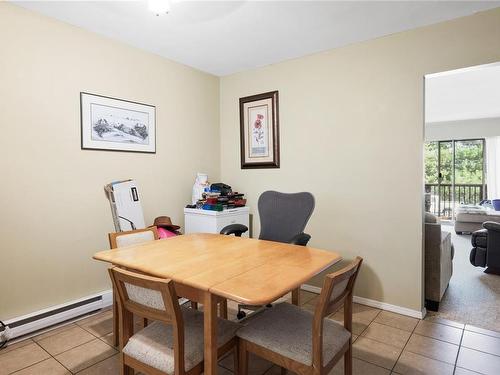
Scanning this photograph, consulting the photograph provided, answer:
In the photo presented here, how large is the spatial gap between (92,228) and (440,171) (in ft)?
26.7

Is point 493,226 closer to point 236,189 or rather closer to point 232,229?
point 236,189

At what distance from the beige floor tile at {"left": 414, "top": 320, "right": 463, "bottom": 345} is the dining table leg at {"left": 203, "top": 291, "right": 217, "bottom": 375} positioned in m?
1.86

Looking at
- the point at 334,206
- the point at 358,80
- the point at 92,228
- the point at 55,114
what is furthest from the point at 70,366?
the point at 358,80

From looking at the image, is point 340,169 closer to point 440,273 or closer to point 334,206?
point 334,206

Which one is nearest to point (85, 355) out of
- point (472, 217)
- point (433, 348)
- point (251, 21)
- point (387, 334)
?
point (387, 334)

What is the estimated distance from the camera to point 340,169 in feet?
9.99

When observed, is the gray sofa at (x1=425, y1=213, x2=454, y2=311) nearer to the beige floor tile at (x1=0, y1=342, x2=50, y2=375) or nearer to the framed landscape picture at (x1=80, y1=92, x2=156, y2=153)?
the framed landscape picture at (x1=80, y1=92, x2=156, y2=153)

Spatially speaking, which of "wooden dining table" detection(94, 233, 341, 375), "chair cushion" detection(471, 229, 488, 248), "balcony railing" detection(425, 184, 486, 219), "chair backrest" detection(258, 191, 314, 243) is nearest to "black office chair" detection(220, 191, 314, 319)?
"chair backrest" detection(258, 191, 314, 243)

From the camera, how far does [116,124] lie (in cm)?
288

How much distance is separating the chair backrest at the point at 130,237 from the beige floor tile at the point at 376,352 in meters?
1.66

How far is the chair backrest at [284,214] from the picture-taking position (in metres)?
2.46

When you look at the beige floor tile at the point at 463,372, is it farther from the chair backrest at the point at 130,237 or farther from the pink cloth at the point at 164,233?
the pink cloth at the point at 164,233

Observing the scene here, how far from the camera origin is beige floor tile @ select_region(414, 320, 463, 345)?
7.49 feet

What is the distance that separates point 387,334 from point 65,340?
240cm
